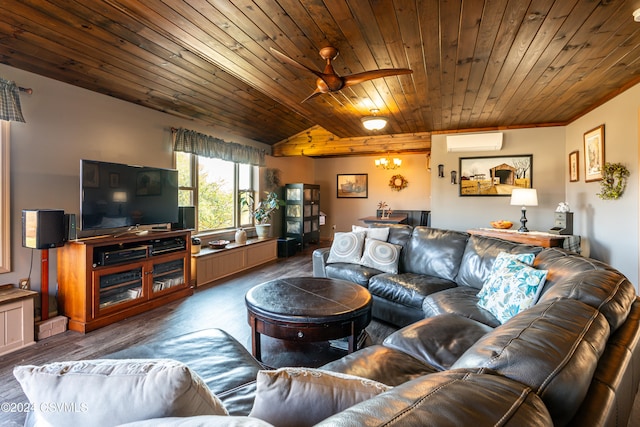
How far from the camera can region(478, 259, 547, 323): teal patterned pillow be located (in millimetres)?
1937

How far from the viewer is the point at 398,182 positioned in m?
8.51


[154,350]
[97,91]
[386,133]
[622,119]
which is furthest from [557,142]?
[97,91]

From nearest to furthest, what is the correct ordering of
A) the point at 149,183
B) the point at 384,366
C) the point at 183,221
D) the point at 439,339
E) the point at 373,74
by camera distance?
the point at 384,366 → the point at 439,339 → the point at 373,74 → the point at 149,183 → the point at 183,221

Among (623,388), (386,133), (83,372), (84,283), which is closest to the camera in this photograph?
(83,372)

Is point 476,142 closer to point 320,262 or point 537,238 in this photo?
point 537,238

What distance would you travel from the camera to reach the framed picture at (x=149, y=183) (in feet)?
11.9

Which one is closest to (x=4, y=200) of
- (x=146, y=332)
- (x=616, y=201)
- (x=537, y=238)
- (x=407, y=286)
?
(x=146, y=332)

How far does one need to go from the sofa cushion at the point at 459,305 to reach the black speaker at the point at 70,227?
10.8 feet

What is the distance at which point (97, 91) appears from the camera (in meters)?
3.51

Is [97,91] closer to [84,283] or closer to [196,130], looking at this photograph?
[196,130]

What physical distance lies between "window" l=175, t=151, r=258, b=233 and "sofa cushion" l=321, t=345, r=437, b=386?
4082 millimetres

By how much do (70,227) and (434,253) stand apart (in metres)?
3.62

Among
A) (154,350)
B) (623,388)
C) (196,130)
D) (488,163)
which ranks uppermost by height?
(196,130)

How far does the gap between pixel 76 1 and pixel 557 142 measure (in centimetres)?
638
